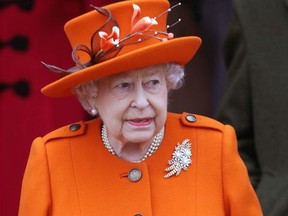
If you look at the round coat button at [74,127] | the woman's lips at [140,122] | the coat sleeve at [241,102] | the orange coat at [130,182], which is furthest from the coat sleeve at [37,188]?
the coat sleeve at [241,102]

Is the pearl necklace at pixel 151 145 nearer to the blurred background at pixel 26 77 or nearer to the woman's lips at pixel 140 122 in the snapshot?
the woman's lips at pixel 140 122

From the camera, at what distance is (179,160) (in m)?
3.99

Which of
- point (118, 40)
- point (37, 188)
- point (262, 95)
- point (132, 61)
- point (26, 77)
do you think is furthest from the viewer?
point (26, 77)

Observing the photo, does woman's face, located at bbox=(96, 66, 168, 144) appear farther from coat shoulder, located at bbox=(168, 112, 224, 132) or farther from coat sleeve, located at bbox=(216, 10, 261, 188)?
coat sleeve, located at bbox=(216, 10, 261, 188)

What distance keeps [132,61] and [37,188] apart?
590 millimetres

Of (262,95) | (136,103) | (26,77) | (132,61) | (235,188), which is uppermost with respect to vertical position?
(132,61)

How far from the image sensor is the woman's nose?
3.75m

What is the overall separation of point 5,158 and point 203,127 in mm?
1477

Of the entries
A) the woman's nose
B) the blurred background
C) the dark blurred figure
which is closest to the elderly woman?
the woman's nose

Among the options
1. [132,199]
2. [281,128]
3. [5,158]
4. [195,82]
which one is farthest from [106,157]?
[195,82]

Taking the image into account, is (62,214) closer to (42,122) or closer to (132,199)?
(132,199)

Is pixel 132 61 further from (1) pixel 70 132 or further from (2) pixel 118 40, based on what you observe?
(1) pixel 70 132

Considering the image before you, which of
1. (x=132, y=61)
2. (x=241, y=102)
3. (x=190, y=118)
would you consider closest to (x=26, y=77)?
(x=241, y=102)

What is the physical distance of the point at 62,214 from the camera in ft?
12.8
